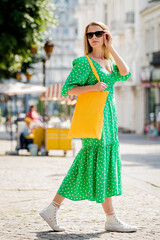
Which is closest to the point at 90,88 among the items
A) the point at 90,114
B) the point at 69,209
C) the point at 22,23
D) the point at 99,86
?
the point at 99,86

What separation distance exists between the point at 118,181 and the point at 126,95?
151 ft

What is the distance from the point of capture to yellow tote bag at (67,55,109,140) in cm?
586

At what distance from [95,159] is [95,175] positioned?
14 centimetres

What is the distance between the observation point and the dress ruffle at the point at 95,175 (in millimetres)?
5852

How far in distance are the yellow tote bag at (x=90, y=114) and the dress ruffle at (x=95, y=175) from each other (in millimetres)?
152

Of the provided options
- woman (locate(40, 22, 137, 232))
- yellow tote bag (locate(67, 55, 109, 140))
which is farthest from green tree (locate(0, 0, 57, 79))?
yellow tote bag (locate(67, 55, 109, 140))

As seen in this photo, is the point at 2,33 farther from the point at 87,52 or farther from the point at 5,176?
the point at 87,52

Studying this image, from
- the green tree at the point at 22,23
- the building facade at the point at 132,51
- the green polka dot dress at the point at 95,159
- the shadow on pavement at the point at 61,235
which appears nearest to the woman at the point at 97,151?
the green polka dot dress at the point at 95,159

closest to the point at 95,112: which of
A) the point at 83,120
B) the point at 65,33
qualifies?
the point at 83,120

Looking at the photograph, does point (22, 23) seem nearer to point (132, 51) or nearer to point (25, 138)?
point (25, 138)

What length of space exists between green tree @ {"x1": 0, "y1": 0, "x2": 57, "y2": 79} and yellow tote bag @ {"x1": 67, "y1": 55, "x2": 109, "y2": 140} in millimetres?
13955

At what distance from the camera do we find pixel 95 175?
19.4ft

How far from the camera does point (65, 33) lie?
413ft

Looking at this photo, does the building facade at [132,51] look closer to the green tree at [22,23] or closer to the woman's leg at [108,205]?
the green tree at [22,23]
